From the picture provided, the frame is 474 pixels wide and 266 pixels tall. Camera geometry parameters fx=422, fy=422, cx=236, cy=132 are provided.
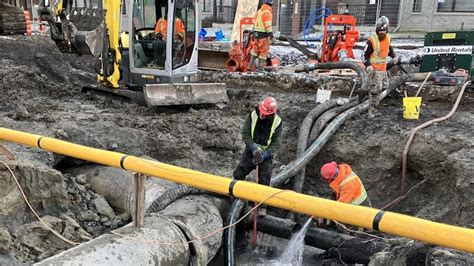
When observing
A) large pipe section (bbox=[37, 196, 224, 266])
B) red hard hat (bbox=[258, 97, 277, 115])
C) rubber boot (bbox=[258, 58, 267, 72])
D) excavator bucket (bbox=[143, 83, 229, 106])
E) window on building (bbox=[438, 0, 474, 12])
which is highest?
window on building (bbox=[438, 0, 474, 12])

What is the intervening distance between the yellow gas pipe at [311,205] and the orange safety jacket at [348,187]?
3.14 meters

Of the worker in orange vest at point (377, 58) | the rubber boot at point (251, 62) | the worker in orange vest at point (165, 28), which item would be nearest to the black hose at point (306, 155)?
the worker in orange vest at point (377, 58)

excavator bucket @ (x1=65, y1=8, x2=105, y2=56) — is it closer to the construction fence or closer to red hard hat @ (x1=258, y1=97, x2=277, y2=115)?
red hard hat @ (x1=258, y1=97, x2=277, y2=115)

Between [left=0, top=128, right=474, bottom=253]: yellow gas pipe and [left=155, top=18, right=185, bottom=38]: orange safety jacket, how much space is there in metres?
5.62

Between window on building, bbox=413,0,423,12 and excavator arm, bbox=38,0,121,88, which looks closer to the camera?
excavator arm, bbox=38,0,121,88

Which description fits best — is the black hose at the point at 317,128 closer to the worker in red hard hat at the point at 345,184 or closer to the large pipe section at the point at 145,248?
the worker in red hard hat at the point at 345,184

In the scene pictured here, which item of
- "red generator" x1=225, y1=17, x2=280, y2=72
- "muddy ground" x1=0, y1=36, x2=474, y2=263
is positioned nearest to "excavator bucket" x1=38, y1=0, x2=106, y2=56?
"muddy ground" x1=0, y1=36, x2=474, y2=263

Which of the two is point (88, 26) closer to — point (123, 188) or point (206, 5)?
point (123, 188)

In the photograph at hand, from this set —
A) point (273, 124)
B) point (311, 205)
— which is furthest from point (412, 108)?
point (311, 205)

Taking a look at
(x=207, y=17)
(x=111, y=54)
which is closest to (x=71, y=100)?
(x=111, y=54)

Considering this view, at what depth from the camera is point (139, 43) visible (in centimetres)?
907

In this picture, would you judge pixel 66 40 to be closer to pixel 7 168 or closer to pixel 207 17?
pixel 7 168

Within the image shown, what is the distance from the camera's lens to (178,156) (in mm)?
7168

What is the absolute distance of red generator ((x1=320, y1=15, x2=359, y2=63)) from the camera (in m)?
11.1
